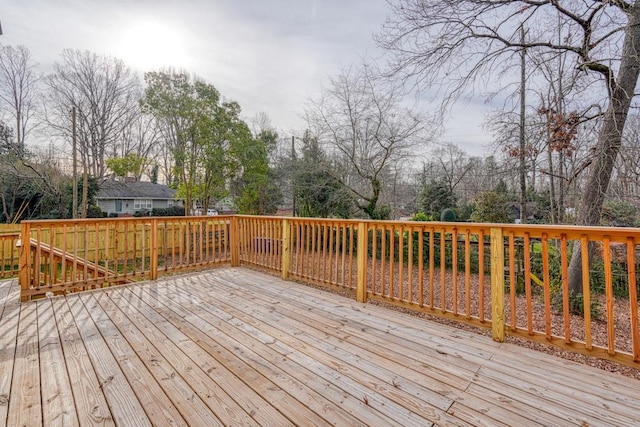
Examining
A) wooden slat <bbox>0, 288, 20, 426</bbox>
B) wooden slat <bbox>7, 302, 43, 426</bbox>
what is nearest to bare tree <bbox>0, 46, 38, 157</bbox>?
wooden slat <bbox>0, 288, 20, 426</bbox>

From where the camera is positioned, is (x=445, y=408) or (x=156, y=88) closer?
(x=445, y=408)

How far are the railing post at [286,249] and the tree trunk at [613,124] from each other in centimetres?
508

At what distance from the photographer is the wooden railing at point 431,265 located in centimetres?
207

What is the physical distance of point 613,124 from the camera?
4.58 meters

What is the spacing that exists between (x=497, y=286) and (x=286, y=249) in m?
2.83

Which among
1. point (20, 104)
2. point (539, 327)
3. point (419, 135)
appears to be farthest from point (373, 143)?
point (20, 104)

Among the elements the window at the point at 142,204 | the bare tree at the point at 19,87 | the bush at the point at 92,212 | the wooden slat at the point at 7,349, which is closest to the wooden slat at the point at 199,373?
the wooden slat at the point at 7,349

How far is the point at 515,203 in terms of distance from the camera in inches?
493

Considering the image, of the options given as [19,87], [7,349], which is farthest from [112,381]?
[19,87]

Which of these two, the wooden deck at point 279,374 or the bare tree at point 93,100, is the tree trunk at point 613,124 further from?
the bare tree at point 93,100

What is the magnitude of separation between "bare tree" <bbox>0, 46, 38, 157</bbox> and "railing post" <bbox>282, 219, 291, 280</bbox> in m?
14.1

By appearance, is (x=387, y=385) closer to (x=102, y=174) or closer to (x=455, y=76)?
(x=455, y=76)

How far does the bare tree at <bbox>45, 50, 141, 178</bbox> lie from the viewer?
39.0ft

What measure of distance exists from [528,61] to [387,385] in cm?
609
